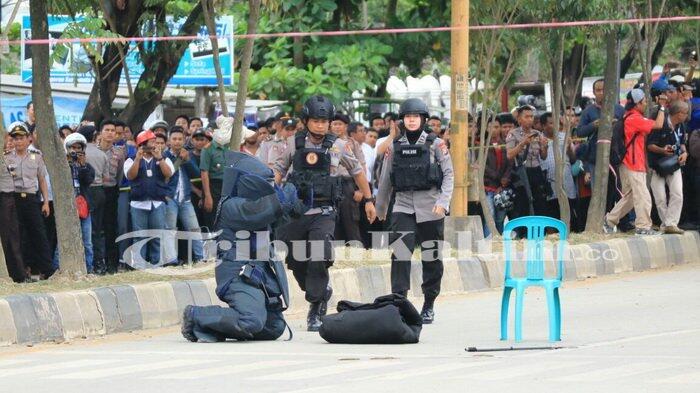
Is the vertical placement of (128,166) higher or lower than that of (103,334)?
higher

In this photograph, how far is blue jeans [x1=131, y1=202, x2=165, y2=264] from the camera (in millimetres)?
15461

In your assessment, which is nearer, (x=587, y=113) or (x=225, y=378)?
(x=225, y=378)

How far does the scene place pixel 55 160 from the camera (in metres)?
13.1

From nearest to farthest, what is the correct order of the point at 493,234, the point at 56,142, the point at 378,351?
the point at 378,351 < the point at 56,142 < the point at 493,234

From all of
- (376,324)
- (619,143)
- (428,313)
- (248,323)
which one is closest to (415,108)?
(428,313)

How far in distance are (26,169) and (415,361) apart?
266 inches

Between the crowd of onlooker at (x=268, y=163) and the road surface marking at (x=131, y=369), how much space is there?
388cm

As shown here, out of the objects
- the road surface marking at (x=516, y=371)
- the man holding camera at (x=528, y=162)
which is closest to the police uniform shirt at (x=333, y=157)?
the road surface marking at (x=516, y=371)

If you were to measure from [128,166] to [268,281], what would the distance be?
4852mm

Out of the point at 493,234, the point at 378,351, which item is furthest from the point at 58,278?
the point at 493,234

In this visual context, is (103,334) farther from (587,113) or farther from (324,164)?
(587,113)

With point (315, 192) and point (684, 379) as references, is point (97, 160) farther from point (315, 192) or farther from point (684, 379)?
point (684, 379)

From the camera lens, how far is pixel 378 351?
10156 millimetres

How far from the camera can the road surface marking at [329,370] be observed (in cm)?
878
